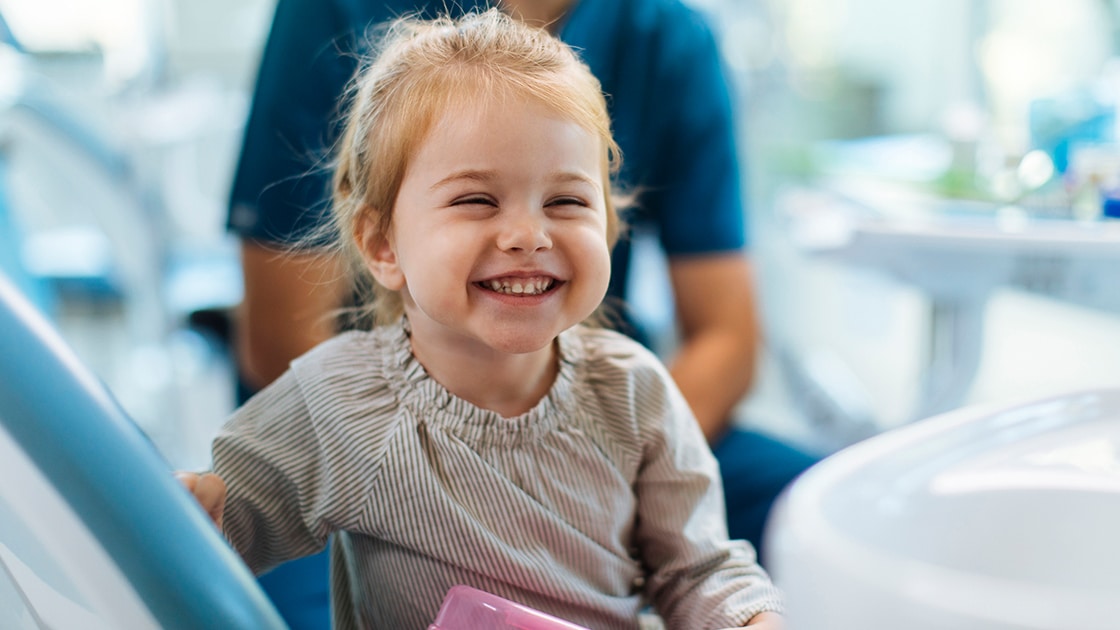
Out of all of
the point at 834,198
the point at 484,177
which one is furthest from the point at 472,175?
the point at 834,198

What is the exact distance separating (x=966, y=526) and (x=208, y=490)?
0.35 metres

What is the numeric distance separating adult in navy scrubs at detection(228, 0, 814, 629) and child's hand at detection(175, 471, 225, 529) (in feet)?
1.09

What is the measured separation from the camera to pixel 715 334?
37.9 inches

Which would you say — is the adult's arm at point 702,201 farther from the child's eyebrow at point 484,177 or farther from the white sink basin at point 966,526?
the white sink basin at point 966,526

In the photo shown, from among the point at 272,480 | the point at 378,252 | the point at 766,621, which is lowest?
the point at 766,621

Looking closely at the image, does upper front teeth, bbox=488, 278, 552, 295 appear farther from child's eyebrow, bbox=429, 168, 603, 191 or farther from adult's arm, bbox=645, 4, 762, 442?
adult's arm, bbox=645, 4, 762, 442

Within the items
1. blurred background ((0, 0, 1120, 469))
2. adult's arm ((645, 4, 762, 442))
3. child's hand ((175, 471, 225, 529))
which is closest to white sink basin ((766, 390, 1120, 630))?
blurred background ((0, 0, 1120, 469))

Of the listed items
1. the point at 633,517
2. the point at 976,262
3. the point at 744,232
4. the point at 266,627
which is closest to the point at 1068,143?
the point at 976,262

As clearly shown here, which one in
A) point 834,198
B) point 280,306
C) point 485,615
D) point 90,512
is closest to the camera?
point 90,512

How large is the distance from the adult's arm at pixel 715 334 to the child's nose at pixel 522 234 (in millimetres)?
407

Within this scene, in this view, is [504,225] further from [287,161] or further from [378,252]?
[287,161]

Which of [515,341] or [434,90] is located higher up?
[434,90]

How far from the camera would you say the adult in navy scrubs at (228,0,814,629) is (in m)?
0.90

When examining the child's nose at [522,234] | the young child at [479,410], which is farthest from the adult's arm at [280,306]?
the child's nose at [522,234]
